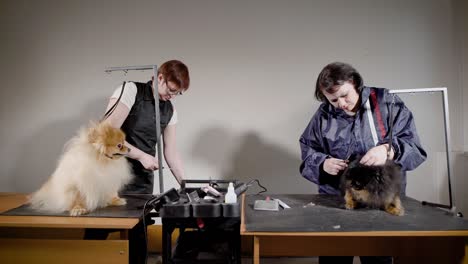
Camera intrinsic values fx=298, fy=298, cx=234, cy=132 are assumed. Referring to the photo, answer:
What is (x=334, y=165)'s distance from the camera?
1.50 m

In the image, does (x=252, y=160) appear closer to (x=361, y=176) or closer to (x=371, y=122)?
(x=371, y=122)

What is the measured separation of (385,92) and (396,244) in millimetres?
766

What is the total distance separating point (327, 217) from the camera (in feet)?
4.01

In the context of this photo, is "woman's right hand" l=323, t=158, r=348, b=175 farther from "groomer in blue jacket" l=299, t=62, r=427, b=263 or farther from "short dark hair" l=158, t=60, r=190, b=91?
"short dark hair" l=158, t=60, r=190, b=91

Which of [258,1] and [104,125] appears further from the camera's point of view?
[258,1]

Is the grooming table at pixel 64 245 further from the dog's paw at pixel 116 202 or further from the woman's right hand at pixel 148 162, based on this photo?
the woman's right hand at pixel 148 162

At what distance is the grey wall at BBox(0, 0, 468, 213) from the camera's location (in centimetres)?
231

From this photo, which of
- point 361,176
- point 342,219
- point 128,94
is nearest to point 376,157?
point 361,176

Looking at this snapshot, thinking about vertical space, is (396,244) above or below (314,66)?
below

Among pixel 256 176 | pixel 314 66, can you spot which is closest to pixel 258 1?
pixel 314 66

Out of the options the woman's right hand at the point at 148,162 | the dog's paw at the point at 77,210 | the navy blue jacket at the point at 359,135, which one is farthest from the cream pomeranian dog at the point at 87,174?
the navy blue jacket at the point at 359,135

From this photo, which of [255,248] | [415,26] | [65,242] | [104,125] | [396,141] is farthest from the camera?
[415,26]

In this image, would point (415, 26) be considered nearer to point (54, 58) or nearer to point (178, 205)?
point (178, 205)

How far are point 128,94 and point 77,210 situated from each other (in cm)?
69
